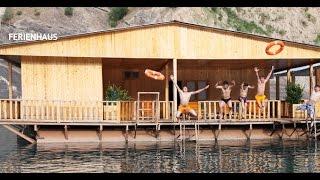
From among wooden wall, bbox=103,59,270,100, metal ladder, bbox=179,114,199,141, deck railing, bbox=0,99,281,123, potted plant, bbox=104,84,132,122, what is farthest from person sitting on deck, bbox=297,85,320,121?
potted plant, bbox=104,84,132,122

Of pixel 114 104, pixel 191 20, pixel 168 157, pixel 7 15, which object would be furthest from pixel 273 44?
pixel 7 15

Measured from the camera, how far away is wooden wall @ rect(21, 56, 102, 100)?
24203 millimetres

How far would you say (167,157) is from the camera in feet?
60.7

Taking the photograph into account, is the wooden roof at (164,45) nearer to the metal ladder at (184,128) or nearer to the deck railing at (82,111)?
the deck railing at (82,111)

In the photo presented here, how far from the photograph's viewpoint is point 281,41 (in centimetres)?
2489

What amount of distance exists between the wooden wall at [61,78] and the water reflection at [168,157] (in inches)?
105

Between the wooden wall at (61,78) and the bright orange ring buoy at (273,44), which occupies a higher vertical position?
the bright orange ring buoy at (273,44)

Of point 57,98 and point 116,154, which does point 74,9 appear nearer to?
point 57,98

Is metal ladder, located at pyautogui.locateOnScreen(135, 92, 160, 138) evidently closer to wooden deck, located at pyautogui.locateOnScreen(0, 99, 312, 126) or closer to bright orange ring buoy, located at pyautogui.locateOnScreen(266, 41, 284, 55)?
wooden deck, located at pyautogui.locateOnScreen(0, 99, 312, 126)

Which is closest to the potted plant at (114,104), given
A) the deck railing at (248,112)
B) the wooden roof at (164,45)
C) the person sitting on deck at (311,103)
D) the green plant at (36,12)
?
the wooden roof at (164,45)

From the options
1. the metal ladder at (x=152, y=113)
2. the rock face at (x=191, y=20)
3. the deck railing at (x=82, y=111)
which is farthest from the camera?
the rock face at (x=191, y=20)

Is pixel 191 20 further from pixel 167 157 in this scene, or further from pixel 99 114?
pixel 167 157

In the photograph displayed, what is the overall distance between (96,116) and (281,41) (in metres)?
9.66

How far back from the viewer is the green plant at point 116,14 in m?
84.1
